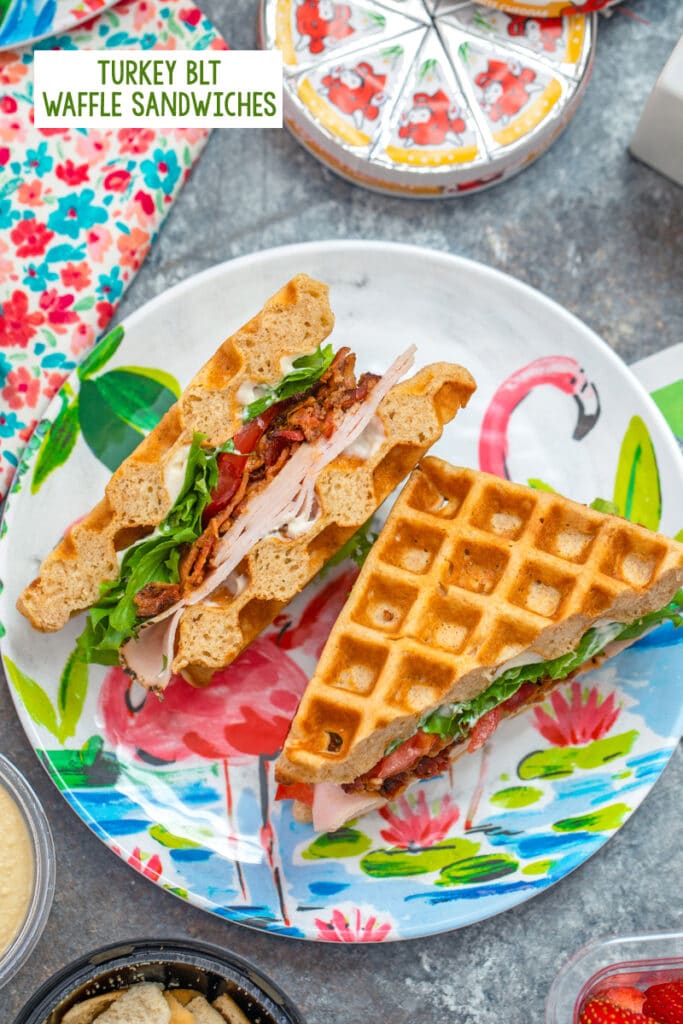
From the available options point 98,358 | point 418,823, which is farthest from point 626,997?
point 98,358

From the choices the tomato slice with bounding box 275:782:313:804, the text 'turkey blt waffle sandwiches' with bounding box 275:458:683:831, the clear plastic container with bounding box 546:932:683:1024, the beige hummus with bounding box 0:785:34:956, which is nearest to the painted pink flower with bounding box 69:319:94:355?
the text 'turkey blt waffle sandwiches' with bounding box 275:458:683:831

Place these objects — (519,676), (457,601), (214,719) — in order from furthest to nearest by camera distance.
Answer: (214,719)
(519,676)
(457,601)

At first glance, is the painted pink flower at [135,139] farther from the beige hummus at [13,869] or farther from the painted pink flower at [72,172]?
the beige hummus at [13,869]

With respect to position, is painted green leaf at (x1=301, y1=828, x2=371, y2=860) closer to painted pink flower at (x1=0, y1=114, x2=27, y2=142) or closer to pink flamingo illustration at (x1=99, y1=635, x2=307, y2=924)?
pink flamingo illustration at (x1=99, y1=635, x2=307, y2=924)

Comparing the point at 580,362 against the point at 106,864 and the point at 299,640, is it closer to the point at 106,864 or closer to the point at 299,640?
the point at 299,640

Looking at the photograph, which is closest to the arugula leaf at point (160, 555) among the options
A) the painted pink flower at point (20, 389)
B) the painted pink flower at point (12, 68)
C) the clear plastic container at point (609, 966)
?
the painted pink flower at point (20, 389)

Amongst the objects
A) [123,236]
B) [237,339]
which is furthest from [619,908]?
[123,236]

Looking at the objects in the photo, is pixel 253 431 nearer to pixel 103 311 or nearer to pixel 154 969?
pixel 103 311
